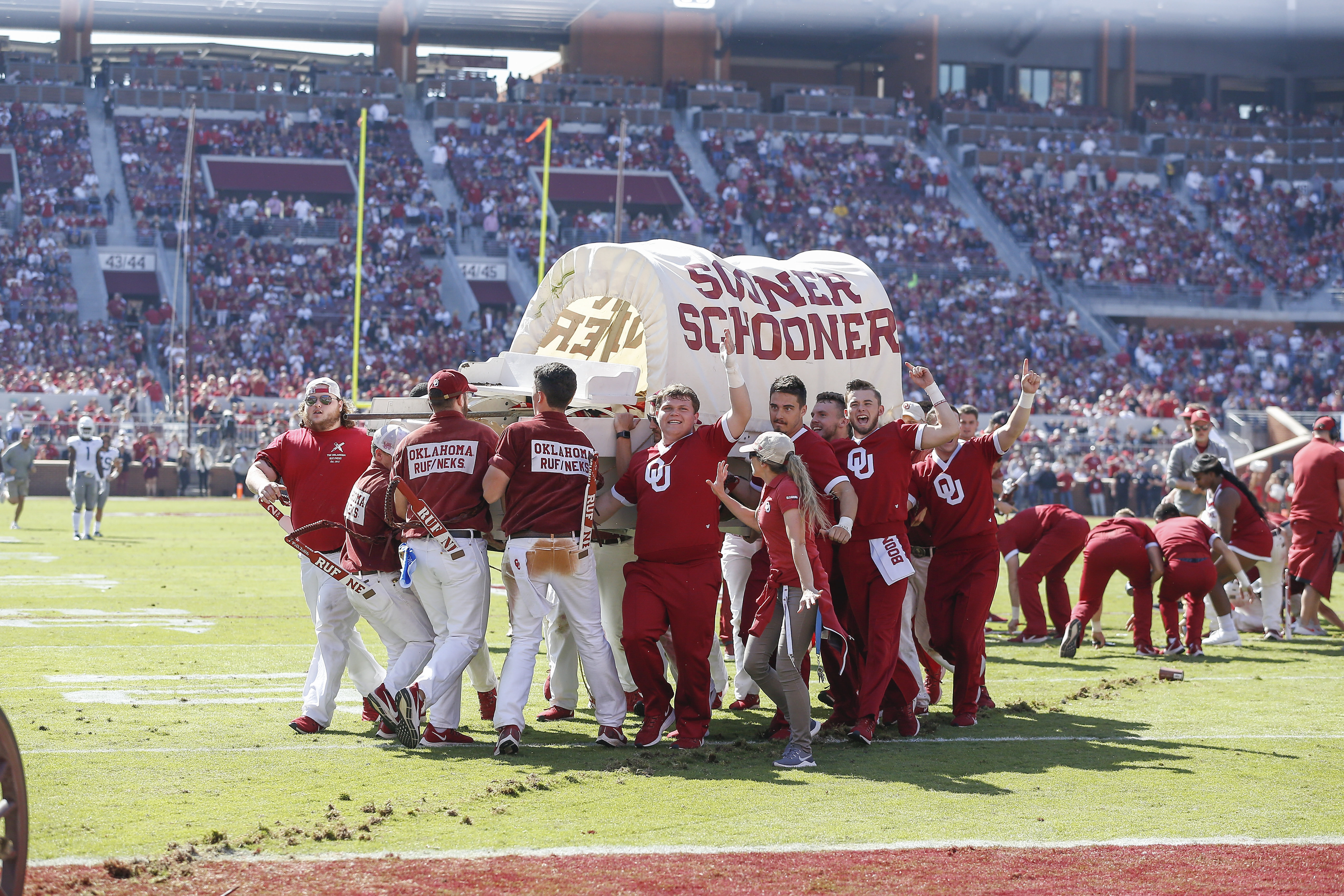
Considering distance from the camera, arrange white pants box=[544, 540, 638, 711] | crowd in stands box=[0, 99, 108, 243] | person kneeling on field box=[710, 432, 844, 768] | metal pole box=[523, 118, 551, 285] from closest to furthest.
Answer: person kneeling on field box=[710, 432, 844, 768], white pants box=[544, 540, 638, 711], metal pole box=[523, 118, 551, 285], crowd in stands box=[0, 99, 108, 243]

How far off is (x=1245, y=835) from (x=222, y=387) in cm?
3087

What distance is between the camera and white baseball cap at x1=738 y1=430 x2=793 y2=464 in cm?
736

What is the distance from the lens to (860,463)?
8.15m

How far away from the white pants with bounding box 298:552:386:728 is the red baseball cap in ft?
3.88

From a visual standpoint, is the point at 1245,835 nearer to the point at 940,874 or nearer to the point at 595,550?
the point at 940,874

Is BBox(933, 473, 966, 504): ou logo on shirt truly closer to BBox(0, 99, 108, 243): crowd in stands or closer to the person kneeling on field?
the person kneeling on field

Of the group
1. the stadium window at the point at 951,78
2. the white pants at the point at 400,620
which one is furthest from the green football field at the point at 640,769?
the stadium window at the point at 951,78

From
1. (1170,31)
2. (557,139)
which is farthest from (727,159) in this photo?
(1170,31)

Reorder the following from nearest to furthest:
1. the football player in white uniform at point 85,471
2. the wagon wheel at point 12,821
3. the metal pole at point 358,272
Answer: the wagon wheel at point 12,821 → the football player in white uniform at point 85,471 → the metal pole at point 358,272

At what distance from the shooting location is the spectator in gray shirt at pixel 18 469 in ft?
72.7

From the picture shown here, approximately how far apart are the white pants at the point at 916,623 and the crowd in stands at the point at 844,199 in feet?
114

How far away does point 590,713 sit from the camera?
9.14 meters

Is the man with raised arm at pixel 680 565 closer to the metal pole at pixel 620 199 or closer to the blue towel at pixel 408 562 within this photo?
the blue towel at pixel 408 562

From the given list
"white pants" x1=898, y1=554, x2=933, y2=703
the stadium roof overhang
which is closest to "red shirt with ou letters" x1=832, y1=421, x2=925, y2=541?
"white pants" x1=898, y1=554, x2=933, y2=703
